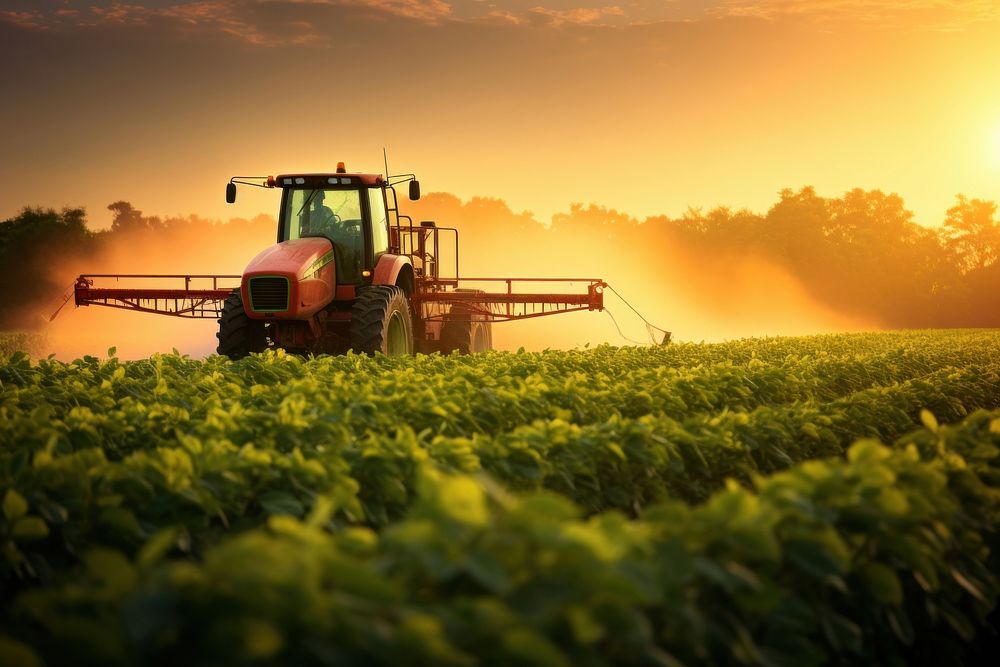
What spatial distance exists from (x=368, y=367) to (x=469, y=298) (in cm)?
962

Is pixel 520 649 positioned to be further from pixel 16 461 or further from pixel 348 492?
pixel 16 461

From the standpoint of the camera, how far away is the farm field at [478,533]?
70.9 inches

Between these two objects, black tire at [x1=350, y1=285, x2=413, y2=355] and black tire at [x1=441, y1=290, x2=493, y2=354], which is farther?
black tire at [x1=441, y1=290, x2=493, y2=354]

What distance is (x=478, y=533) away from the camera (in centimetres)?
199

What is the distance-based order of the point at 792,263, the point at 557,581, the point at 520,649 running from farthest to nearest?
the point at 792,263 → the point at 557,581 → the point at 520,649

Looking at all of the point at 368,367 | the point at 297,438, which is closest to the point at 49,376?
the point at 368,367

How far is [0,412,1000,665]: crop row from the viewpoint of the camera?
5.79 ft

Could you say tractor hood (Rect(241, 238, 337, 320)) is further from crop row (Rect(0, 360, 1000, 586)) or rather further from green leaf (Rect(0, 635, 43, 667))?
green leaf (Rect(0, 635, 43, 667))

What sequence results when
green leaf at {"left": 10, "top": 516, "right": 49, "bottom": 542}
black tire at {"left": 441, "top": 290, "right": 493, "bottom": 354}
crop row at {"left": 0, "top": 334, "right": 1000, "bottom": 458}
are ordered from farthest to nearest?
black tire at {"left": 441, "top": 290, "right": 493, "bottom": 354}, crop row at {"left": 0, "top": 334, "right": 1000, "bottom": 458}, green leaf at {"left": 10, "top": 516, "right": 49, "bottom": 542}

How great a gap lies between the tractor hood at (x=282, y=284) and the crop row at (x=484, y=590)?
35.0 ft

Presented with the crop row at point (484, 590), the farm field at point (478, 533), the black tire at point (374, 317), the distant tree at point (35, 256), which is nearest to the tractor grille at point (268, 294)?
the black tire at point (374, 317)

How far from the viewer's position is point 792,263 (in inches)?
3034

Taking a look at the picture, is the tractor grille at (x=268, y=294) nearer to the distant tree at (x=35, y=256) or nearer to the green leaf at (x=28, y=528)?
the green leaf at (x=28, y=528)

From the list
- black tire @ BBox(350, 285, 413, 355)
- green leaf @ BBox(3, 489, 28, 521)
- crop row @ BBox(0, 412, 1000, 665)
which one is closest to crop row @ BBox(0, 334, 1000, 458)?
green leaf @ BBox(3, 489, 28, 521)
